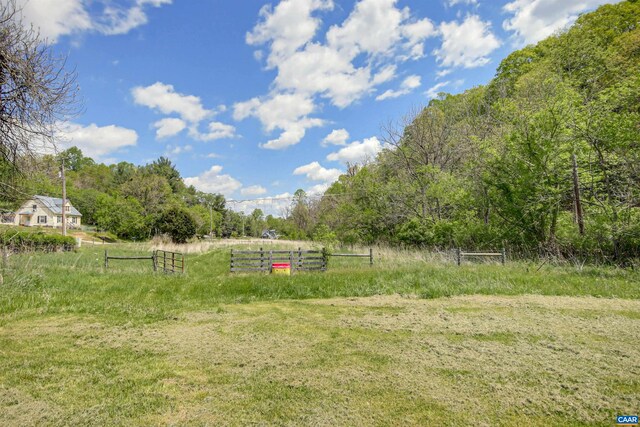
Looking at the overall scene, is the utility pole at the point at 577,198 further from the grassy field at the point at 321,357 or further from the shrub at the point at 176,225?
the shrub at the point at 176,225

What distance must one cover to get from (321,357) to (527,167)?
13223 millimetres

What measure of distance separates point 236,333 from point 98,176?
3141 inches

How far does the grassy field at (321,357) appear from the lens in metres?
2.64

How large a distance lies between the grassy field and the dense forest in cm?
389

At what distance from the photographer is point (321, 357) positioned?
380cm

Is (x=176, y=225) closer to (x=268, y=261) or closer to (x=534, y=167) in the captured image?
(x=268, y=261)

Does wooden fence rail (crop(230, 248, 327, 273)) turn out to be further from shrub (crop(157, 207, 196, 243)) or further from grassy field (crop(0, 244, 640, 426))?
shrub (crop(157, 207, 196, 243))

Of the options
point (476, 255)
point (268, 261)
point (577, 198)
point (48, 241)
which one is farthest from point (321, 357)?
point (48, 241)

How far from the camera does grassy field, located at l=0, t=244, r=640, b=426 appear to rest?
2.64 meters

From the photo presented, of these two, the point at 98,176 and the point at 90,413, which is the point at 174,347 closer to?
the point at 90,413

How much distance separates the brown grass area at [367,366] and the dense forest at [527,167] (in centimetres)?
507

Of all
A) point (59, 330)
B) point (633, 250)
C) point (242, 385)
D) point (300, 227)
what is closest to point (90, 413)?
point (242, 385)

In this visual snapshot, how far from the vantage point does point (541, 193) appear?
1281 cm

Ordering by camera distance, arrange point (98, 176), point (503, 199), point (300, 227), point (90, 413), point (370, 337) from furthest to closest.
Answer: point (98, 176) < point (300, 227) < point (503, 199) < point (370, 337) < point (90, 413)
